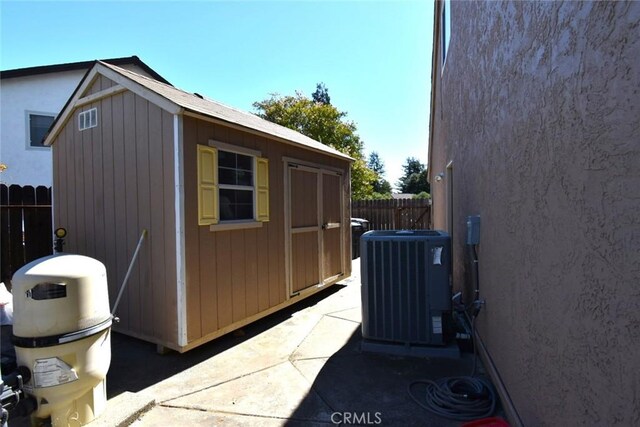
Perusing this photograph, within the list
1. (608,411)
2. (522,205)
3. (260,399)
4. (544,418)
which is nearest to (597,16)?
(522,205)

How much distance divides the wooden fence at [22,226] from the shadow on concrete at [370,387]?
4466mm

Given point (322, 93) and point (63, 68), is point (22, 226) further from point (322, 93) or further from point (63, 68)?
point (322, 93)

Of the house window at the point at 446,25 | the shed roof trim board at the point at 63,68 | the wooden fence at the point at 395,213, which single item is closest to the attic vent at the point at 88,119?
the shed roof trim board at the point at 63,68

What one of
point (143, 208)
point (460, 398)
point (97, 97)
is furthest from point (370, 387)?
point (97, 97)

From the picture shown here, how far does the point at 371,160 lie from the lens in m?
66.6

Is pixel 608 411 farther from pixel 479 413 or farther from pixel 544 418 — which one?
pixel 479 413

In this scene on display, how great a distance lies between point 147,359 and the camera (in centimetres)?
370

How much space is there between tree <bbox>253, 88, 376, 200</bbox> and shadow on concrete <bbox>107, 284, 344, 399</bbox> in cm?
1554

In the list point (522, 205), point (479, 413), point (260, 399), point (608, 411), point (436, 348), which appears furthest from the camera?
point (436, 348)

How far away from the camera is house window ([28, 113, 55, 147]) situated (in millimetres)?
9211

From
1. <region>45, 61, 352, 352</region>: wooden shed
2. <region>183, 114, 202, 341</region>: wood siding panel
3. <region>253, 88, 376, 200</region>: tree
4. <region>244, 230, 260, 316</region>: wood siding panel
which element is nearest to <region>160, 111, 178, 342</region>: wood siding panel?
<region>45, 61, 352, 352</region>: wooden shed

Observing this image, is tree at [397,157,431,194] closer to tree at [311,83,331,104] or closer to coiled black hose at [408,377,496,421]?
tree at [311,83,331,104]

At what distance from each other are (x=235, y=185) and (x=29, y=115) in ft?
27.0

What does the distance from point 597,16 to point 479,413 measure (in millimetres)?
2473
